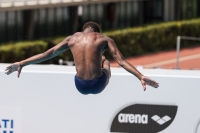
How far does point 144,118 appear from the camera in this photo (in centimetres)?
1210

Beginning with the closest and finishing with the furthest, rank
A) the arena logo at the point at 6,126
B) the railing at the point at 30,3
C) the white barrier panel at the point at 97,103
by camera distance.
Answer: the white barrier panel at the point at 97,103, the arena logo at the point at 6,126, the railing at the point at 30,3

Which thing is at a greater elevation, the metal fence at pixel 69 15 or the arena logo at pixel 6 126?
the metal fence at pixel 69 15

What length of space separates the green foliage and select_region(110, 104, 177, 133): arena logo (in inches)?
492

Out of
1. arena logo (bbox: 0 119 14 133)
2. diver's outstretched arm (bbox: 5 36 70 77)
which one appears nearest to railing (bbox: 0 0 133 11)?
arena logo (bbox: 0 119 14 133)

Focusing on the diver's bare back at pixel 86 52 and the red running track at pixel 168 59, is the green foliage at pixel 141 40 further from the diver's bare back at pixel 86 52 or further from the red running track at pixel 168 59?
the diver's bare back at pixel 86 52

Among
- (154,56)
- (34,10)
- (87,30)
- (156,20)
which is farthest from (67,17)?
(87,30)

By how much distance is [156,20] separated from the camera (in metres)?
32.6

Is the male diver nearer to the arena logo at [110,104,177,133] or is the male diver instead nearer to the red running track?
the arena logo at [110,104,177,133]

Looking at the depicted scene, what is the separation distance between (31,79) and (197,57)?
16.4m

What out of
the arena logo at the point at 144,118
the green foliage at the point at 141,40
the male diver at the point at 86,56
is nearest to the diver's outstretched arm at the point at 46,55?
the male diver at the point at 86,56

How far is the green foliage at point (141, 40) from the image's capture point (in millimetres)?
24859

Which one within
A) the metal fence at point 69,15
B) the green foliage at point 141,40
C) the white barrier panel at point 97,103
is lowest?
the white barrier panel at point 97,103

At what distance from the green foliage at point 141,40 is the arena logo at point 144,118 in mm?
12502

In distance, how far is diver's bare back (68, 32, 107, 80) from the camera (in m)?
9.74
